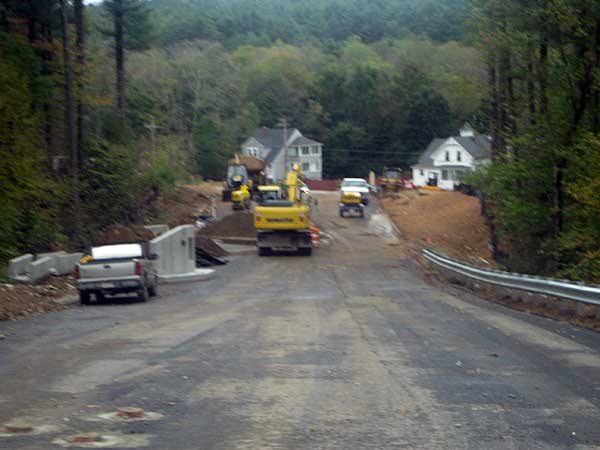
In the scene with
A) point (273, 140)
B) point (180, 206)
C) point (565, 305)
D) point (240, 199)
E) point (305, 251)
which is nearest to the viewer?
point (565, 305)

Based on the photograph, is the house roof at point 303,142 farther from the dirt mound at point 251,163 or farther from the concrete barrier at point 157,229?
the concrete barrier at point 157,229

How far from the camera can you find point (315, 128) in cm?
11631

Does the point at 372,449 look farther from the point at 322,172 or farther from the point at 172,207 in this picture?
the point at 322,172

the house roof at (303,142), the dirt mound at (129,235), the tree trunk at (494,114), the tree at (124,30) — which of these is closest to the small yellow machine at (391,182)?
the house roof at (303,142)

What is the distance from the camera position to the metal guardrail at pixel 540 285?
55.1 ft

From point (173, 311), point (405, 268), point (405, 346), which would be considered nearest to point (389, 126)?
point (405, 268)

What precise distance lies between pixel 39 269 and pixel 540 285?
55.4 feet

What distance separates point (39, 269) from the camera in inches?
1129

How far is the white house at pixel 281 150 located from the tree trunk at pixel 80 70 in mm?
64499

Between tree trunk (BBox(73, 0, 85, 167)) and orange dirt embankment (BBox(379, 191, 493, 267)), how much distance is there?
1915 centimetres

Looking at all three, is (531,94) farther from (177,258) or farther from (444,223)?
(444,223)

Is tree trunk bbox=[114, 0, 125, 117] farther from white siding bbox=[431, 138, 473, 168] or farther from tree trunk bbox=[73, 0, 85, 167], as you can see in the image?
white siding bbox=[431, 138, 473, 168]

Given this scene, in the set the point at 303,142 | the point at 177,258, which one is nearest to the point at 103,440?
the point at 177,258

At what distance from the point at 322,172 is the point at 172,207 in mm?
52509
